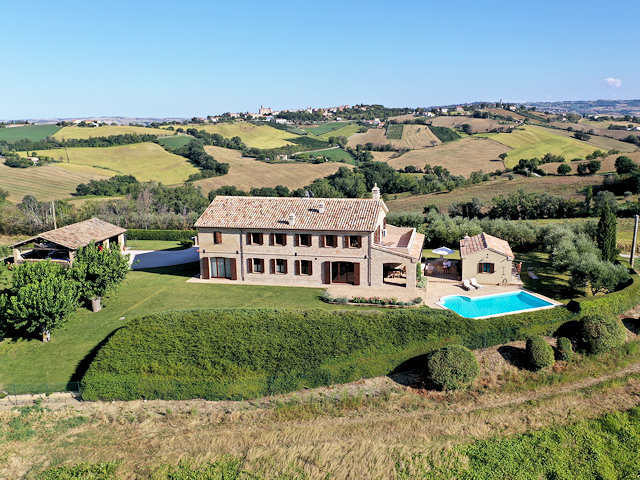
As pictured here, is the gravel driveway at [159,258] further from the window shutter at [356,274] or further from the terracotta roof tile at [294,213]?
the window shutter at [356,274]

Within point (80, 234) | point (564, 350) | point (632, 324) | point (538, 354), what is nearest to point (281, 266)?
point (80, 234)

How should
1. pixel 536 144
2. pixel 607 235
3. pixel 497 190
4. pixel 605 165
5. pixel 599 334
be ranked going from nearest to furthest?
pixel 599 334 → pixel 607 235 → pixel 497 190 → pixel 605 165 → pixel 536 144

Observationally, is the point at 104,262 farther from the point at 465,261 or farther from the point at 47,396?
the point at 465,261

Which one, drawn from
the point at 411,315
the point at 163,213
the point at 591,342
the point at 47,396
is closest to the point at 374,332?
the point at 411,315

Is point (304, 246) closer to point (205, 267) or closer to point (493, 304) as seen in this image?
point (205, 267)

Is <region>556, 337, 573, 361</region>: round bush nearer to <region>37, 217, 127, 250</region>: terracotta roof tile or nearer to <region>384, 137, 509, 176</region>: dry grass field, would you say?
<region>37, 217, 127, 250</region>: terracotta roof tile

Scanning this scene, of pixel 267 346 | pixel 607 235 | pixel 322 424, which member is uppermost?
pixel 607 235
